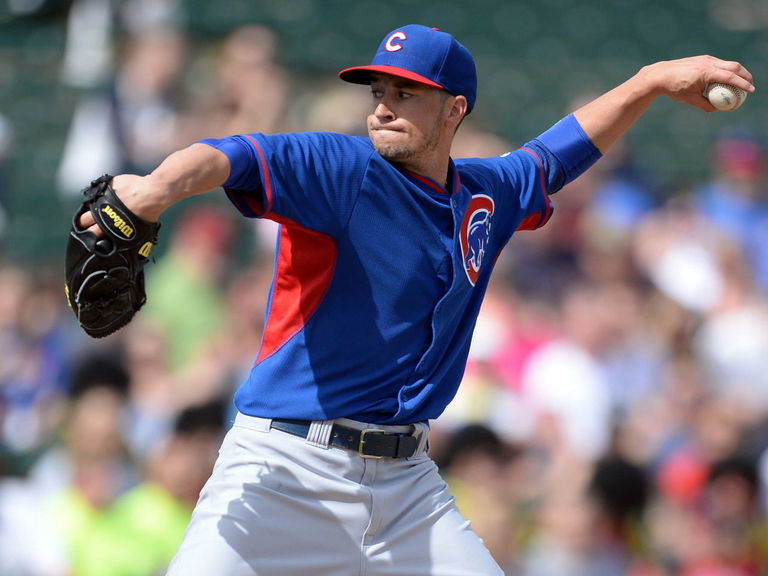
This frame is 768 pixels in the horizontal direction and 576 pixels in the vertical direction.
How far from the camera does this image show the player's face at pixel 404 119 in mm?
3346

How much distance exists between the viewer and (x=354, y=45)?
10.2 metres

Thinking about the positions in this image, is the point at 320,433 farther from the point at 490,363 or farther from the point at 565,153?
the point at 490,363

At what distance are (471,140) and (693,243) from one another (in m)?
1.60

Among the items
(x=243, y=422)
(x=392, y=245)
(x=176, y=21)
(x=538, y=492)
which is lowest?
(x=538, y=492)

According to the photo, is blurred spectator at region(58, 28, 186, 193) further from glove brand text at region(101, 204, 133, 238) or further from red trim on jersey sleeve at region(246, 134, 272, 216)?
glove brand text at region(101, 204, 133, 238)

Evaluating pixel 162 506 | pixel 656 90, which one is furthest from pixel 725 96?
pixel 162 506

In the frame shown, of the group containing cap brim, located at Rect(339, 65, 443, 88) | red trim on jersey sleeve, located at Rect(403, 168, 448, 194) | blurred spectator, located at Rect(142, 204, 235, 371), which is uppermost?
cap brim, located at Rect(339, 65, 443, 88)

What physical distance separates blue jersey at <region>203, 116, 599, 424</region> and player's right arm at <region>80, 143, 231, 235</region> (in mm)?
219

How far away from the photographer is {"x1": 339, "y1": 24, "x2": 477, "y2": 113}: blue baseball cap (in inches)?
131

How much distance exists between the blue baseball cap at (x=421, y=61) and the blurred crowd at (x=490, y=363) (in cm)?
209

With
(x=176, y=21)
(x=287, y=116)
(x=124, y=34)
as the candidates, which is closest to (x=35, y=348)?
(x=287, y=116)

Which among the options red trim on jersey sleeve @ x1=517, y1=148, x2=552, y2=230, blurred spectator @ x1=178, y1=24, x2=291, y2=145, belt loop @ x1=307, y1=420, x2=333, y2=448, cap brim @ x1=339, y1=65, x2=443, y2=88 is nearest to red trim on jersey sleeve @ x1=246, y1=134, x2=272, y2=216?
cap brim @ x1=339, y1=65, x2=443, y2=88

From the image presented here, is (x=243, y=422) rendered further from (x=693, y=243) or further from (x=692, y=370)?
(x=693, y=243)

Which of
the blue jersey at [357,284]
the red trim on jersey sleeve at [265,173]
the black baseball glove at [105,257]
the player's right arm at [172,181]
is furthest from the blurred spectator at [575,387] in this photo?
the player's right arm at [172,181]
